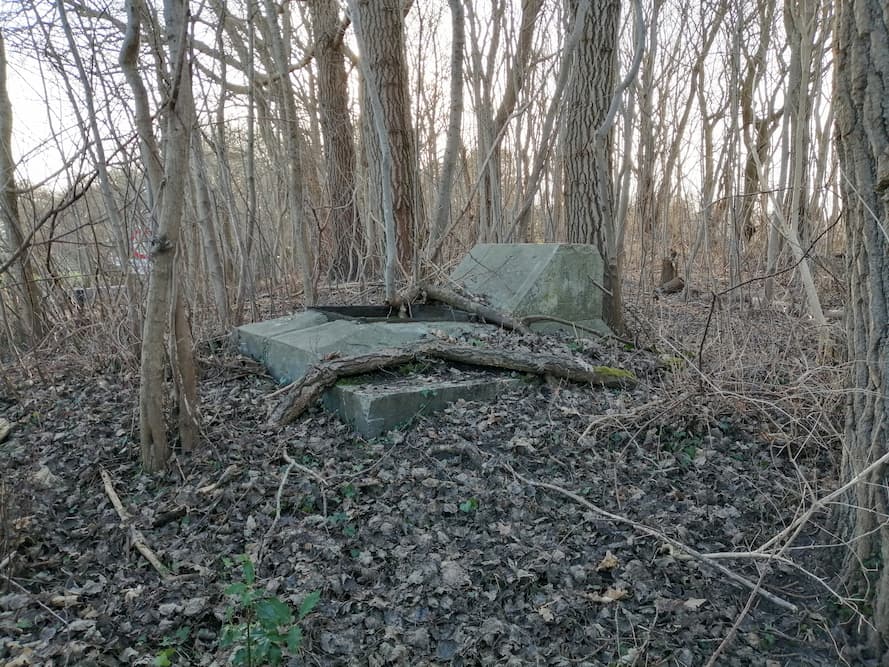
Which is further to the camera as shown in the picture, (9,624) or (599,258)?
(599,258)

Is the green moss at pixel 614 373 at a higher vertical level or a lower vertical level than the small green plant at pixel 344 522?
higher

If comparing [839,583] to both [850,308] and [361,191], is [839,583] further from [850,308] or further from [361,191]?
[361,191]

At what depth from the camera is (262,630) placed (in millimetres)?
1903

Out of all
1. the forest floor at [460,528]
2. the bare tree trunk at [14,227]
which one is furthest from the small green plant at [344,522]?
the bare tree trunk at [14,227]

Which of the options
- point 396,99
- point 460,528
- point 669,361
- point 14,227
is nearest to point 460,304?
point 669,361

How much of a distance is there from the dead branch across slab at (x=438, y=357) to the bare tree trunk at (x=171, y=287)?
62 cm

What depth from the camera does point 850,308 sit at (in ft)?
6.84

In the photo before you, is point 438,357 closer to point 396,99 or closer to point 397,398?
point 397,398

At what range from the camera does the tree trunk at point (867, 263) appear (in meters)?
1.81

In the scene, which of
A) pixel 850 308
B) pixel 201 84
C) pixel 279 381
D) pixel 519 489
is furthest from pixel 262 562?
pixel 201 84

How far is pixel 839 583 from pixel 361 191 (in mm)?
7005

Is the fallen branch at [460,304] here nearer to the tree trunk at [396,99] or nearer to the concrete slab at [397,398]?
the concrete slab at [397,398]

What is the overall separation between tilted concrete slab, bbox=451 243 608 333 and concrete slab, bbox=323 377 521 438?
1269 mm

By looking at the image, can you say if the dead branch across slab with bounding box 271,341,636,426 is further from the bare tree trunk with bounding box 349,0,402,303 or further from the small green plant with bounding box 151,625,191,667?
the small green plant with bounding box 151,625,191,667
